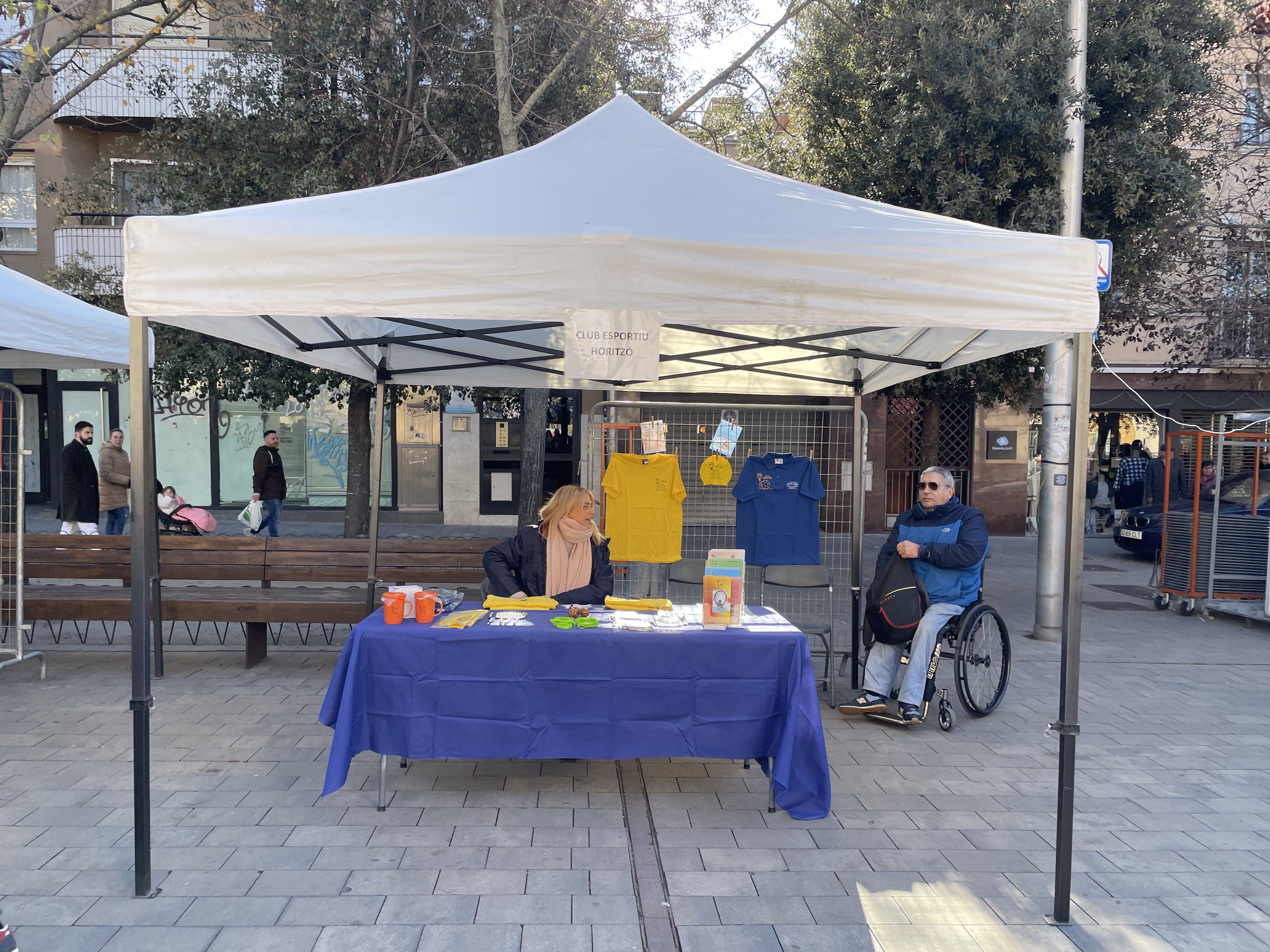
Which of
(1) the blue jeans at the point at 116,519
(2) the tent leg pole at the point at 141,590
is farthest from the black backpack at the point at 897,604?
(1) the blue jeans at the point at 116,519

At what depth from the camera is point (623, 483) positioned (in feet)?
20.0

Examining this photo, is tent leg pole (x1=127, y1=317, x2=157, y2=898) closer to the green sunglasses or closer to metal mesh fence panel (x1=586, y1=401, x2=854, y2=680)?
the green sunglasses

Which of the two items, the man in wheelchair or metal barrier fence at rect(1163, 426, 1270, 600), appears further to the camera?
metal barrier fence at rect(1163, 426, 1270, 600)

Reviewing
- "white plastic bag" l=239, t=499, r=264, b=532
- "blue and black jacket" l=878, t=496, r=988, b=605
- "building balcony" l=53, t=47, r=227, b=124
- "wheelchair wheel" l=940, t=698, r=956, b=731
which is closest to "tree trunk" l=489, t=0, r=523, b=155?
"building balcony" l=53, t=47, r=227, b=124

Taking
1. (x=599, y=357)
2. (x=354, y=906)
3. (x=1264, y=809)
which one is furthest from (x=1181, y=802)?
Result: (x=354, y=906)

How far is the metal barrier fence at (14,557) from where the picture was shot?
19.3 feet

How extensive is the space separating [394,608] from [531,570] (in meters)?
0.99

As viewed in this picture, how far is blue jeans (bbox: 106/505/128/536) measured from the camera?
1095 cm

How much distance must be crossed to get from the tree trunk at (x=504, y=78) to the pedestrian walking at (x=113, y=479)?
6.37m

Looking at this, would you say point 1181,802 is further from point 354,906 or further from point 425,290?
point 425,290

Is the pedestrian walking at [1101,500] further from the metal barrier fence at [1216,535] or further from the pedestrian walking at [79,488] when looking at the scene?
the pedestrian walking at [79,488]

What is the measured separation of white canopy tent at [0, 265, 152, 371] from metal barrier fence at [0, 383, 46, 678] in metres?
0.42

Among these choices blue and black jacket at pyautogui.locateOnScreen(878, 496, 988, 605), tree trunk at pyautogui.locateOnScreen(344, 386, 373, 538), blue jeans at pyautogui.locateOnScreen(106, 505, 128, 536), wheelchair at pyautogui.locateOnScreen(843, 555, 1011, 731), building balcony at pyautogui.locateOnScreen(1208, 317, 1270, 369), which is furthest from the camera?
building balcony at pyautogui.locateOnScreen(1208, 317, 1270, 369)

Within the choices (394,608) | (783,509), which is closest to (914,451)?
(783,509)
